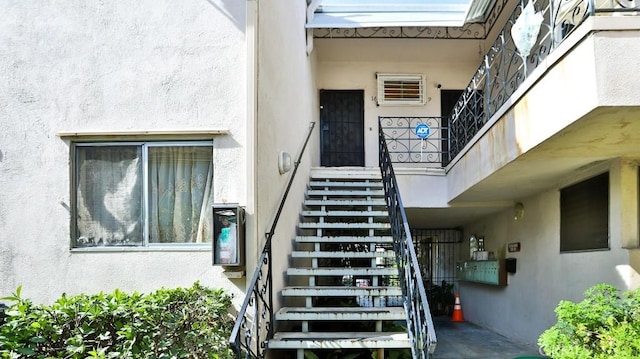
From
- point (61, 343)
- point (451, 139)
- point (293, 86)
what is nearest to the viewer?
point (61, 343)

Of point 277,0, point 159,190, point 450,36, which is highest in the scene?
point 450,36

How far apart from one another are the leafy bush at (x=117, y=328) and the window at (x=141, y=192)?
30.2 inches

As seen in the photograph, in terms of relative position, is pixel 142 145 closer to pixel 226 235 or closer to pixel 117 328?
pixel 226 235

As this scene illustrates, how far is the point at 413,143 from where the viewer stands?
9648 mm

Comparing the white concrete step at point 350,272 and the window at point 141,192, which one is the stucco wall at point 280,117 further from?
the window at point 141,192

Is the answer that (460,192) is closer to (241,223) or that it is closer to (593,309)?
(593,309)

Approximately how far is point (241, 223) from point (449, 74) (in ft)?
24.1

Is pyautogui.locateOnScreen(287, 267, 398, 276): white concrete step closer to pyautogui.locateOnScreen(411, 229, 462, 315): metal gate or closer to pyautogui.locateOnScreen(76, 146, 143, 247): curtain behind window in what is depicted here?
pyautogui.locateOnScreen(76, 146, 143, 247): curtain behind window

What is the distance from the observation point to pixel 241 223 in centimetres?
398

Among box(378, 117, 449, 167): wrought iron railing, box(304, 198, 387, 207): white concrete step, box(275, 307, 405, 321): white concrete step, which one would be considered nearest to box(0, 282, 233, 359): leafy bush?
box(275, 307, 405, 321): white concrete step

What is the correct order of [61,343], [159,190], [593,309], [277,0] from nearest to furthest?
[61,343]
[593,309]
[159,190]
[277,0]

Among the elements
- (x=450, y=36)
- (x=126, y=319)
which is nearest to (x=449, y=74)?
(x=450, y=36)

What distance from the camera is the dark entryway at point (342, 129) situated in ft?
32.6

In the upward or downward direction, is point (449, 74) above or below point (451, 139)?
above
